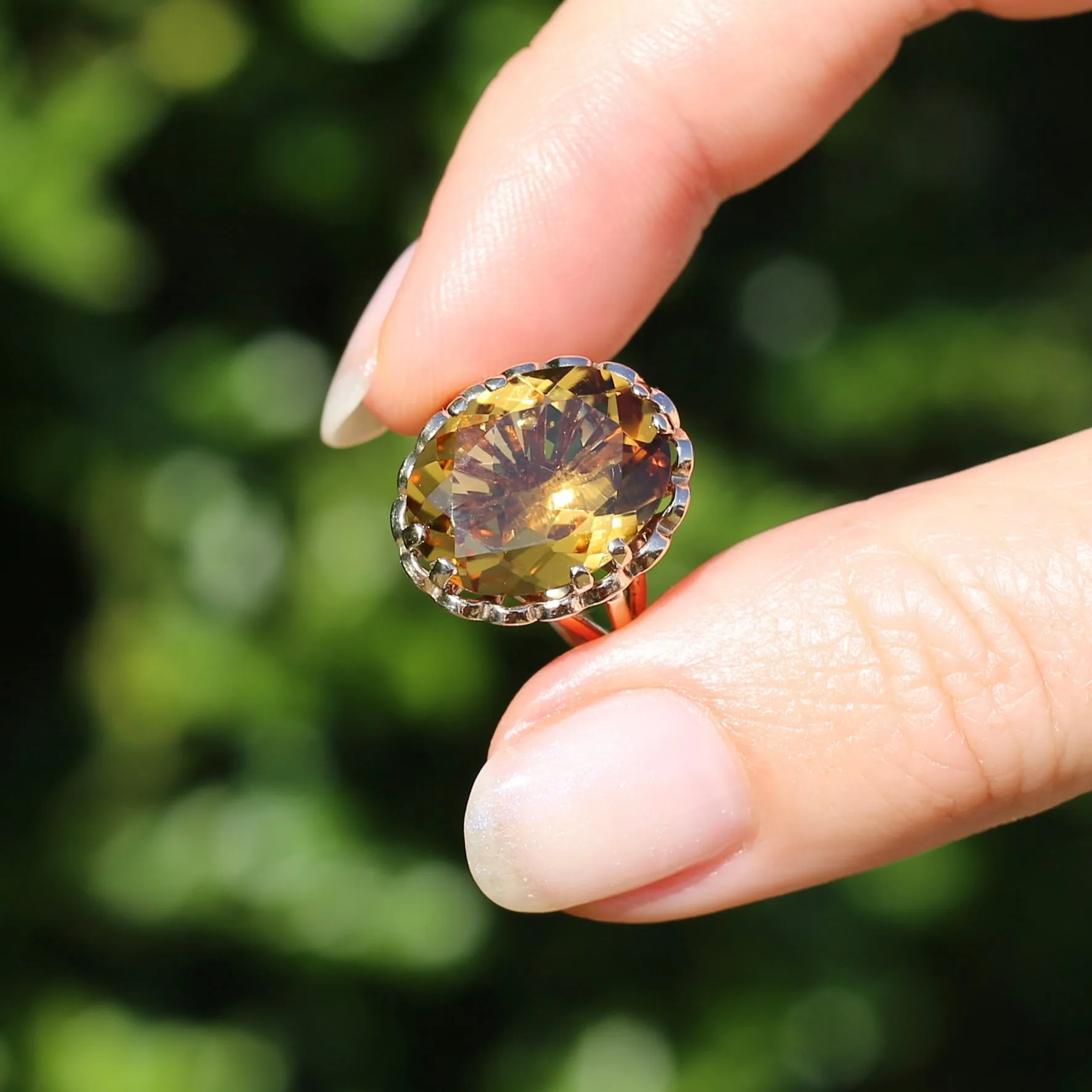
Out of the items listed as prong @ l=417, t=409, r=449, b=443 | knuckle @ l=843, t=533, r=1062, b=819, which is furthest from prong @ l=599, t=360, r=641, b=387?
knuckle @ l=843, t=533, r=1062, b=819

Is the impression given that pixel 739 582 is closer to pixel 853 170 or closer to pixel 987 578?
pixel 987 578

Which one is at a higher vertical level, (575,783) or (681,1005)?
(575,783)

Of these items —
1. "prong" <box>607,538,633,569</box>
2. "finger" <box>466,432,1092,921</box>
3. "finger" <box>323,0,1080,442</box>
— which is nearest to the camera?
"finger" <box>466,432,1092,921</box>

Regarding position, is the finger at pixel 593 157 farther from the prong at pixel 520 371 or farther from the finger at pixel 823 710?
the finger at pixel 823 710

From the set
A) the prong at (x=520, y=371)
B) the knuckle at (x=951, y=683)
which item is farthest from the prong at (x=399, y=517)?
the knuckle at (x=951, y=683)

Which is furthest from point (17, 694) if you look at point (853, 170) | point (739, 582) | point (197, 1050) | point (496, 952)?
point (853, 170)

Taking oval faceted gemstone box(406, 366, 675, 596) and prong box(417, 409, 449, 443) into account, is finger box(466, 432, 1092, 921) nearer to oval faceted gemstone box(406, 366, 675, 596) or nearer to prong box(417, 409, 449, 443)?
oval faceted gemstone box(406, 366, 675, 596)

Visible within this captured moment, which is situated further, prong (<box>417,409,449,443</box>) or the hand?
prong (<box>417,409,449,443</box>)
